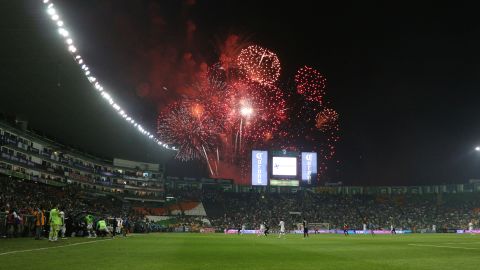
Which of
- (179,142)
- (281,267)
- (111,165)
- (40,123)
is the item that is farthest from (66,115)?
(281,267)

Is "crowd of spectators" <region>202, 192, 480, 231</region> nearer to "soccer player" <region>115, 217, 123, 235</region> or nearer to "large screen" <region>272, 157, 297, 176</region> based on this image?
"large screen" <region>272, 157, 297, 176</region>

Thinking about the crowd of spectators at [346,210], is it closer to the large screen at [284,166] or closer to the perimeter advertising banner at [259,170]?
the perimeter advertising banner at [259,170]

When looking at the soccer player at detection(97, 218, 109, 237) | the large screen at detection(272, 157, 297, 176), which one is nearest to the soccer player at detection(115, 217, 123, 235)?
the soccer player at detection(97, 218, 109, 237)

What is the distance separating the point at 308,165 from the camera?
78.4m

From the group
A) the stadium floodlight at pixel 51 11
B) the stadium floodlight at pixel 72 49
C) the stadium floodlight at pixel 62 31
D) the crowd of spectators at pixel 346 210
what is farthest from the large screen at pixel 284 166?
the stadium floodlight at pixel 51 11

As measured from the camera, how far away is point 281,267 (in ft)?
41.9

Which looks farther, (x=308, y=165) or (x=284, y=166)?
(x=308, y=165)

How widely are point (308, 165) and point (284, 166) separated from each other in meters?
4.30

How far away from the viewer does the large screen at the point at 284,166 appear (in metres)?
77.1

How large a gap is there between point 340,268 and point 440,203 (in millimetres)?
95449

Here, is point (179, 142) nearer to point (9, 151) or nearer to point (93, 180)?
point (9, 151)

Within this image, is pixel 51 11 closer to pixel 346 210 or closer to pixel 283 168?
pixel 283 168

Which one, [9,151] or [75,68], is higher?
[75,68]

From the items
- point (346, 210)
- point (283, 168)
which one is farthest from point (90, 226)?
point (346, 210)
